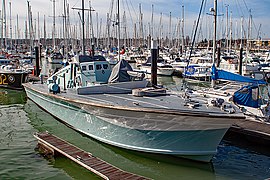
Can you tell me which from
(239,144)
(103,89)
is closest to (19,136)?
(103,89)

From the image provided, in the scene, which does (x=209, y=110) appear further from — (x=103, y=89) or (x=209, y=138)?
(x=103, y=89)

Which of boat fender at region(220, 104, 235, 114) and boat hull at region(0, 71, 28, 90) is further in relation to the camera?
boat hull at region(0, 71, 28, 90)

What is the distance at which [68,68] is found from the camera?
15906 millimetres

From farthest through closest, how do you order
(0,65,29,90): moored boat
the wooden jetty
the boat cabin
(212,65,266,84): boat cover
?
(0,65,29,90): moored boat, (212,65,266,84): boat cover, the boat cabin, the wooden jetty

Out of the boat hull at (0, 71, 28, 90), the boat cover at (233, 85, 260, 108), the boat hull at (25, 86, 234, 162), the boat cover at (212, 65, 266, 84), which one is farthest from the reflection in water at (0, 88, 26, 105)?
the boat cover at (233, 85, 260, 108)

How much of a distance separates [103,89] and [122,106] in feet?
9.78

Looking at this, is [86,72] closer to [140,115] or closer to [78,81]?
[78,81]

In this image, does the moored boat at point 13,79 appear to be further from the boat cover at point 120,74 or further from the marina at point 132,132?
the boat cover at point 120,74

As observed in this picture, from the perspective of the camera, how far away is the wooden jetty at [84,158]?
9.22 meters

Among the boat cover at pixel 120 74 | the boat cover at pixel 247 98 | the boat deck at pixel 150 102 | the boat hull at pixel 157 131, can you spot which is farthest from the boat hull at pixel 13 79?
the boat cover at pixel 247 98

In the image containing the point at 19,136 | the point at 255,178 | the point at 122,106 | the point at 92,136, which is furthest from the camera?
the point at 19,136

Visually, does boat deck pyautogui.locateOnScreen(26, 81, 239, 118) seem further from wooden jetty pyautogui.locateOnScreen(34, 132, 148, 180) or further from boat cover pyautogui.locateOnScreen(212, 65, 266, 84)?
boat cover pyautogui.locateOnScreen(212, 65, 266, 84)

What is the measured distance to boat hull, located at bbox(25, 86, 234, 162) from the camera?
980cm

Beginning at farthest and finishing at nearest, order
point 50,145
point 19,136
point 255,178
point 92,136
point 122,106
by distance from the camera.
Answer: point 19,136 → point 92,136 → point 50,145 → point 122,106 → point 255,178
